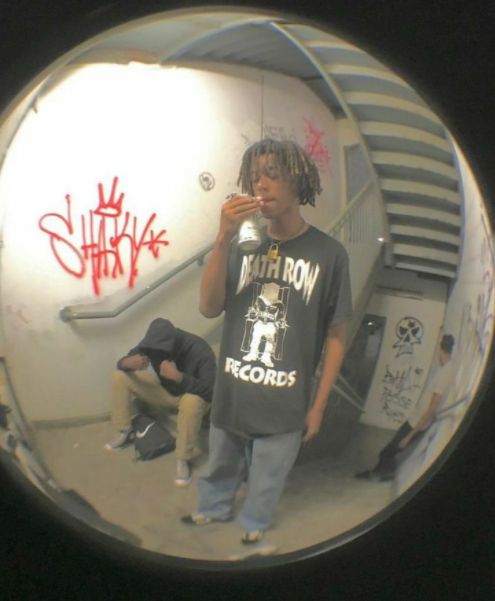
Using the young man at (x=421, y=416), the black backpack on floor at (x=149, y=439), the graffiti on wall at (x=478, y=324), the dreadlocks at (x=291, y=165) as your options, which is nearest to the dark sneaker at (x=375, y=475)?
the young man at (x=421, y=416)

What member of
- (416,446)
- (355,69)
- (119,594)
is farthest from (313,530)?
(355,69)

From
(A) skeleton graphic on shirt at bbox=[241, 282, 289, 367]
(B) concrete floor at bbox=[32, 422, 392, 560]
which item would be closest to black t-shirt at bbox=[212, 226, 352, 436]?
(A) skeleton graphic on shirt at bbox=[241, 282, 289, 367]

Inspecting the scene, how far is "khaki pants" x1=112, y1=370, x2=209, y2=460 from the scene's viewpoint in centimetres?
94

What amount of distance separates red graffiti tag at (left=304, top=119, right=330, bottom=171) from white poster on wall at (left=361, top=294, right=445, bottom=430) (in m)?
0.17

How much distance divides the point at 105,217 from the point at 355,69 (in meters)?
0.34

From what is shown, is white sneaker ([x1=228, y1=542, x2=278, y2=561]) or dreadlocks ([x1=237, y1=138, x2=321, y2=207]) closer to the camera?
dreadlocks ([x1=237, y1=138, x2=321, y2=207])

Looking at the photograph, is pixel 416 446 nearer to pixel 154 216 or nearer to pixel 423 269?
pixel 423 269

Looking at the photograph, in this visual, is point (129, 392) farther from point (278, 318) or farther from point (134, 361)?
point (278, 318)

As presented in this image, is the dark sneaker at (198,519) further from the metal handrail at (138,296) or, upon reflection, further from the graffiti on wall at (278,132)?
the graffiti on wall at (278,132)

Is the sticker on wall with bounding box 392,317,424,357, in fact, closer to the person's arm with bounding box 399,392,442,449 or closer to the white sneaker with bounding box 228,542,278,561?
the person's arm with bounding box 399,392,442,449

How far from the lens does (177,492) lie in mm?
978

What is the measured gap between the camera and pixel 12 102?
0.98 m

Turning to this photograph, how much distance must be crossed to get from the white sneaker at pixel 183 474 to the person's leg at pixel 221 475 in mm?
16

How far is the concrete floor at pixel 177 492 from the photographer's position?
97 centimetres
